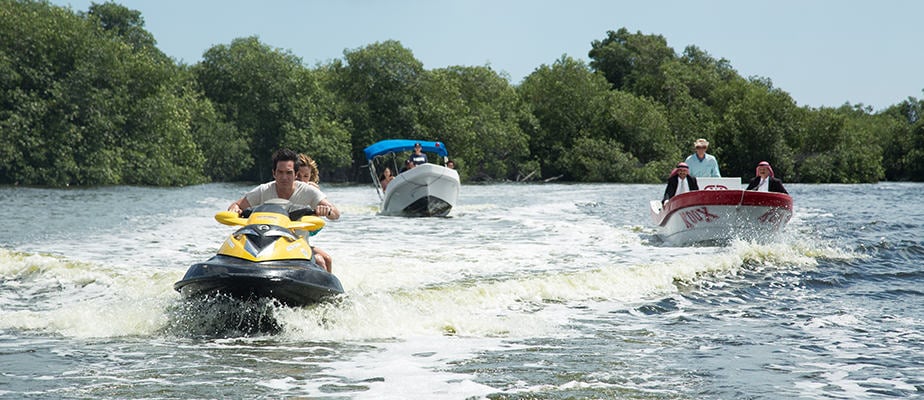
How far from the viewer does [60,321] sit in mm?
7758

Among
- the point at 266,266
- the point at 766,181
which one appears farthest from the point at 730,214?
the point at 266,266

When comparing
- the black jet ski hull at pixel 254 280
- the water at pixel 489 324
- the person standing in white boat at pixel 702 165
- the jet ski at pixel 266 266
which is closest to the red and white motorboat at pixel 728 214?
the water at pixel 489 324

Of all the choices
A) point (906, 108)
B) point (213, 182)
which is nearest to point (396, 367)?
point (213, 182)

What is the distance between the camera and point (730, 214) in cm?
1485

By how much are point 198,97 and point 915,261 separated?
59461 mm

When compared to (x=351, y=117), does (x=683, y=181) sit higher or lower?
lower

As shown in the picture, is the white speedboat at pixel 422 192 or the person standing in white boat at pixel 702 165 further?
the white speedboat at pixel 422 192

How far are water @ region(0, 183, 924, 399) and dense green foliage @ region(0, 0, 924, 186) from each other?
35928mm

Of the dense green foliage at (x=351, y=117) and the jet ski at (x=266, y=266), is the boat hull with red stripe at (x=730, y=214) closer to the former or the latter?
the jet ski at (x=266, y=266)

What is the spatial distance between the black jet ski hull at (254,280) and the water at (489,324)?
211 millimetres

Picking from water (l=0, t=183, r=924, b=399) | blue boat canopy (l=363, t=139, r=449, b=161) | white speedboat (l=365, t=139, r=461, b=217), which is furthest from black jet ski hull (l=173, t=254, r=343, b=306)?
blue boat canopy (l=363, t=139, r=449, b=161)

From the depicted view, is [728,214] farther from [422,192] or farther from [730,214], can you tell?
[422,192]

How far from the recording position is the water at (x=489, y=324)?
570 cm

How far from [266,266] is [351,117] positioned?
62.5 meters
